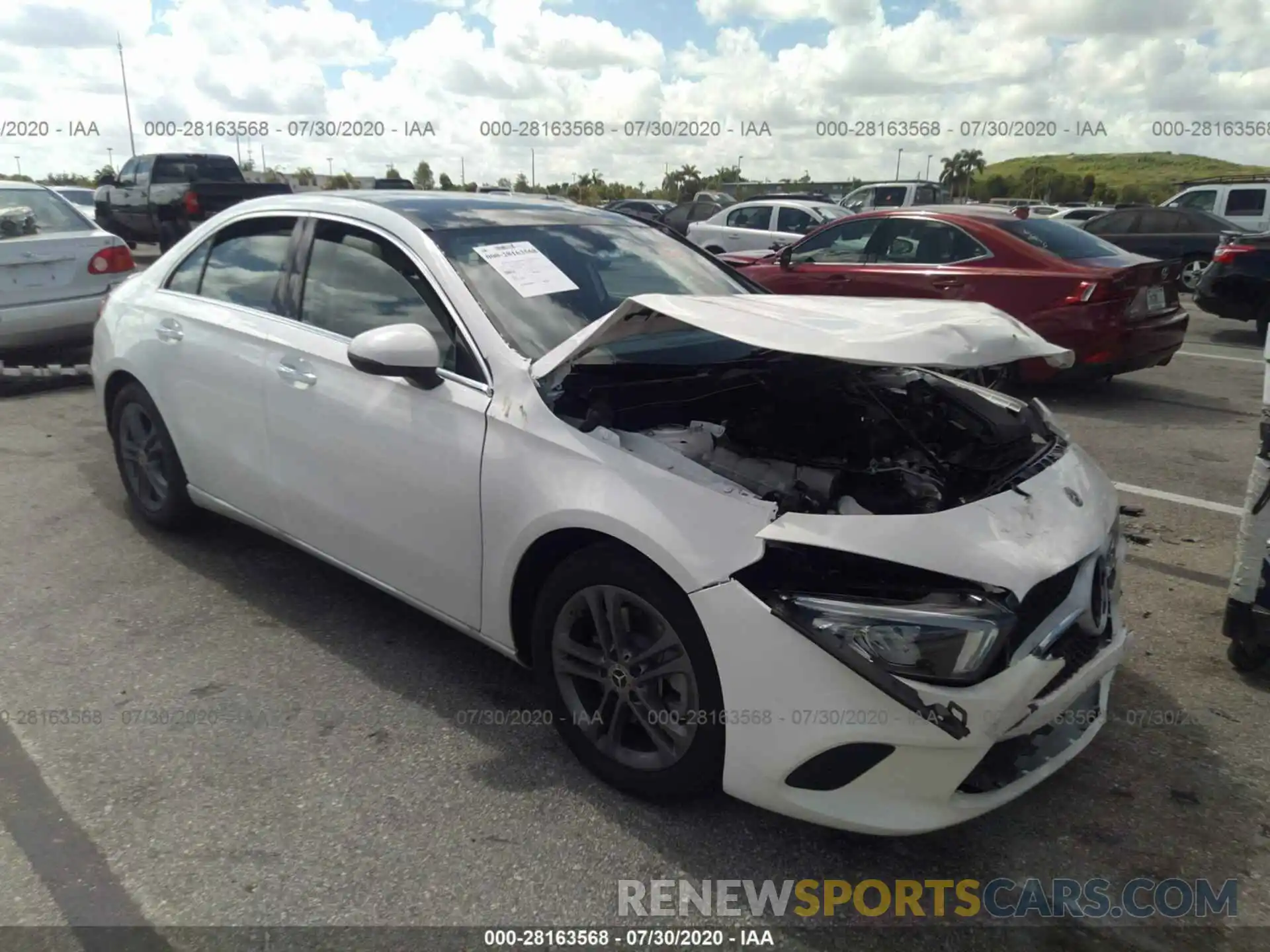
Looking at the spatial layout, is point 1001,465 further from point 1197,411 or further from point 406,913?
point 1197,411

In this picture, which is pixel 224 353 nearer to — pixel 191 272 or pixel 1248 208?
pixel 191 272

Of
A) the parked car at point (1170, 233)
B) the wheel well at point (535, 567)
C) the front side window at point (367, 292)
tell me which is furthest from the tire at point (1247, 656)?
the parked car at point (1170, 233)

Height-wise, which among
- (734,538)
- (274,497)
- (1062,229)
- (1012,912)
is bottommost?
(1012,912)

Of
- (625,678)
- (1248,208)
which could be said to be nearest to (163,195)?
(625,678)

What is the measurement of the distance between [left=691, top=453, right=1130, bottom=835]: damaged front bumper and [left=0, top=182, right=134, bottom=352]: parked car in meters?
7.19

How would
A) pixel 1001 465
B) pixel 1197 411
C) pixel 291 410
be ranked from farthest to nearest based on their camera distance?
pixel 1197 411 < pixel 291 410 < pixel 1001 465

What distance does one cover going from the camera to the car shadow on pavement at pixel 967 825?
242cm

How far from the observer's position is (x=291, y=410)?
353 centimetres

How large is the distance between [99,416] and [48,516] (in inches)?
91.5

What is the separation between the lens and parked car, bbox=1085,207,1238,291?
50.7 feet

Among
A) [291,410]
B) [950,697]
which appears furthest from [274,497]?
[950,697]

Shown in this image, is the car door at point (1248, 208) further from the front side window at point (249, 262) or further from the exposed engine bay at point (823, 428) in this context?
the front side window at point (249, 262)

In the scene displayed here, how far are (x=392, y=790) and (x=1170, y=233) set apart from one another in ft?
56.4

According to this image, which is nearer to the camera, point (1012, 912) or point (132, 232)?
point (1012, 912)
